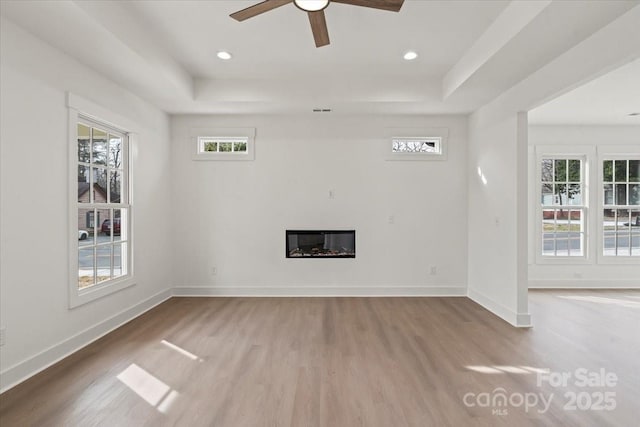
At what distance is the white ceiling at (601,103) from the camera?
11.6ft

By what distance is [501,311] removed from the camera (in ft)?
12.7

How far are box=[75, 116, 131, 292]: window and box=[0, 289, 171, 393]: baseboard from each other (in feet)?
1.36

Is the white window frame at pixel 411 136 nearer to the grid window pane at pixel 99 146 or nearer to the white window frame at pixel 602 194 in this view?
the white window frame at pixel 602 194

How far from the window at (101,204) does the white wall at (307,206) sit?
104 centimetres

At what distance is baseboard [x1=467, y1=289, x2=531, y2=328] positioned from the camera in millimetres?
3551

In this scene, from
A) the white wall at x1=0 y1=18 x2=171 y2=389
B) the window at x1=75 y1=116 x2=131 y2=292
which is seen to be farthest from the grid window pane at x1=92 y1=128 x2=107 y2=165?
the white wall at x1=0 y1=18 x2=171 y2=389

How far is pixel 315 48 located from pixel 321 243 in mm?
2636

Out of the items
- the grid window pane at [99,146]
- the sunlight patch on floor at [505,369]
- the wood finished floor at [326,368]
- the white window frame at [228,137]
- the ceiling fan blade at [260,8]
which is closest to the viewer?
the wood finished floor at [326,368]

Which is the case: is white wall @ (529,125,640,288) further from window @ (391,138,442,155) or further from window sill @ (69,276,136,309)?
window sill @ (69,276,136,309)

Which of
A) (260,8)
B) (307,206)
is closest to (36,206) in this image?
(260,8)

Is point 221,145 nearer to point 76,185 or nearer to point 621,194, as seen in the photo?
point 76,185

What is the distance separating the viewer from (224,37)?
10.4 feet

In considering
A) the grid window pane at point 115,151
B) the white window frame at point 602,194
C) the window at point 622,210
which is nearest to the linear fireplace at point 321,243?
the grid window pane at point 115,151

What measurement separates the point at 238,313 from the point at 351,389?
2109 mm
